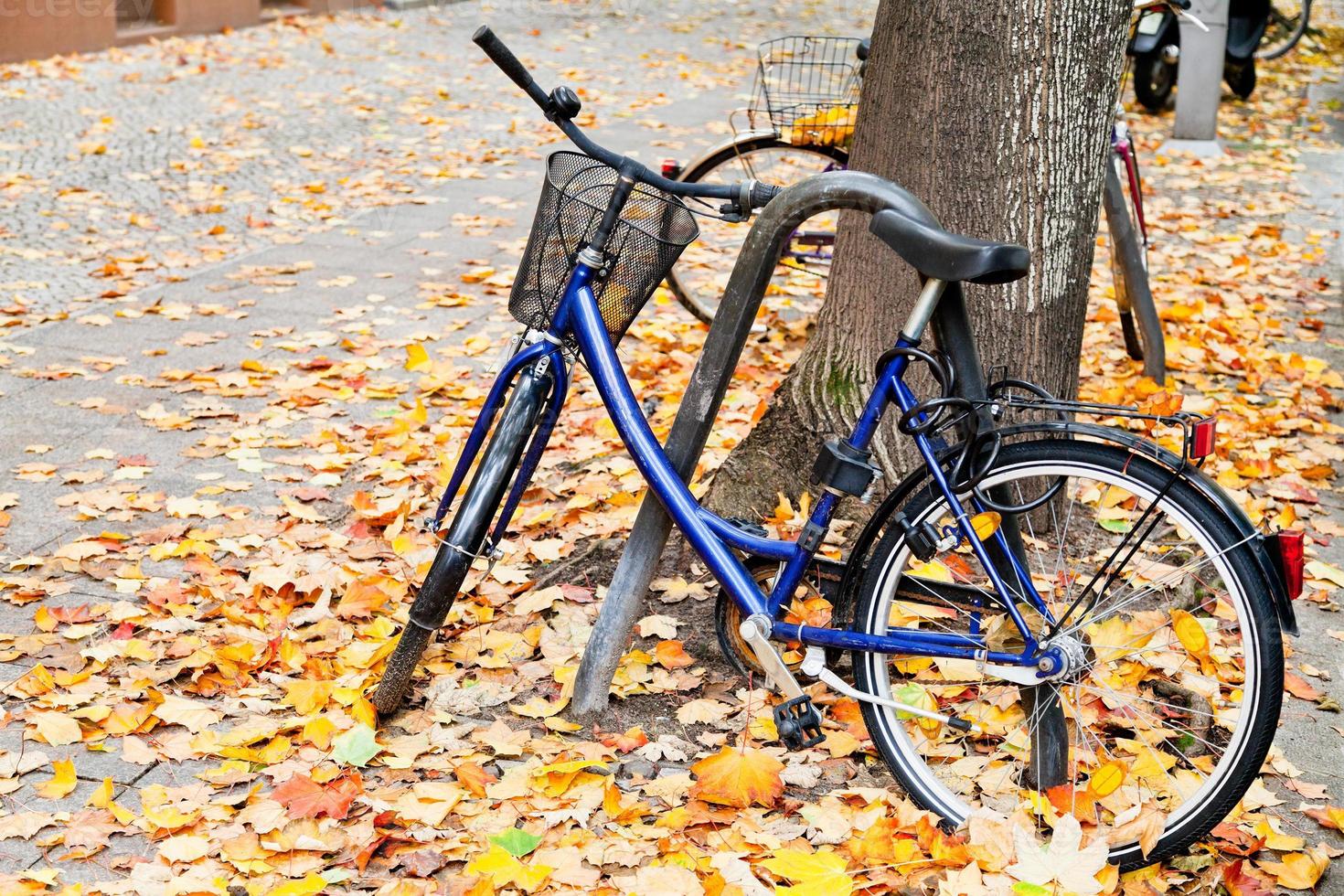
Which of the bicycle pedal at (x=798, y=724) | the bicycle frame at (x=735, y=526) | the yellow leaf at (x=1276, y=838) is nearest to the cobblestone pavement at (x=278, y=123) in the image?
the bicycle frame at (x=735, y=526)

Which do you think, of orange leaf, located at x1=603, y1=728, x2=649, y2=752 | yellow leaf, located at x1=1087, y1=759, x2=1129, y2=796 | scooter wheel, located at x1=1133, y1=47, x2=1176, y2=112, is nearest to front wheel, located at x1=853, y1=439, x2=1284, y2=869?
yellow leaf, located at x1=1087, y1=759, x2=1129, y2=796

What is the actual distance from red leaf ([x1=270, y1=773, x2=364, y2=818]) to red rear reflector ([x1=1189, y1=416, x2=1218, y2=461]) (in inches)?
69.0

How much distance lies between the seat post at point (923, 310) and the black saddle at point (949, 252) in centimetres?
3

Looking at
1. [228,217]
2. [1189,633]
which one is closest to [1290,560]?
[1189,633]

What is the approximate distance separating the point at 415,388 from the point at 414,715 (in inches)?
81.4

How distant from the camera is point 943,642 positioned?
2441 millimetres

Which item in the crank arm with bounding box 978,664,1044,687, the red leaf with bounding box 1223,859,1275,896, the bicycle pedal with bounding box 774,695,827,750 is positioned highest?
the crank arm with bounding box 978,664,1044,687

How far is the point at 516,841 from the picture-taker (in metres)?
2.49

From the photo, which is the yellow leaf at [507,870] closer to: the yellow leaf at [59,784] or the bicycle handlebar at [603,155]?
the yellow leaf at [59,784]

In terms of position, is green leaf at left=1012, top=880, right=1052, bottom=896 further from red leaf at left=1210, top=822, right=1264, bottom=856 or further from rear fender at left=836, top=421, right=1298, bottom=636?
rear fender at left=836, top=421, right=1298, bottom=636

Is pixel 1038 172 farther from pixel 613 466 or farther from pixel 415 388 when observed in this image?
pixel 415 388

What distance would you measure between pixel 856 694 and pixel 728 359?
0.75 meters

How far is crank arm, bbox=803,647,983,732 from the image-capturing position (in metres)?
2.46

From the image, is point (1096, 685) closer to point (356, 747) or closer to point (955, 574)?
point (955, 574)
